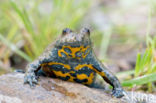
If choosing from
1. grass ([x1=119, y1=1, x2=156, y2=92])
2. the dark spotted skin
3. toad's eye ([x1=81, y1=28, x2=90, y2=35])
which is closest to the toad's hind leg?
the dark spotted skin

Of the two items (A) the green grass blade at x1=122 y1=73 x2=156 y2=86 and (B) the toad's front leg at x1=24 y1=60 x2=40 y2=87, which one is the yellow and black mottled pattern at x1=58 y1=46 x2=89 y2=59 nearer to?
(B) the toad's front leg at x1=24 y1=60 x2=40 y2=87

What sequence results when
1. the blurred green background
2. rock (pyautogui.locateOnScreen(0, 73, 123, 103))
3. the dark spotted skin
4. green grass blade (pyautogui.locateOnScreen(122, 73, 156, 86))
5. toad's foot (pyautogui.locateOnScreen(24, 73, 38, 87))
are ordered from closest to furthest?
1. rock (pyautogui.locateOnScreen(0, 73, 123, 103))
2. toad's foot (pyautogui.locateOnScreen(24, 73, 38, 87))
3. the dark spotted skin
4. green grass blade (pyautogui.locateOnScreen(122, 73, 156, 86))
5. the blurred green background

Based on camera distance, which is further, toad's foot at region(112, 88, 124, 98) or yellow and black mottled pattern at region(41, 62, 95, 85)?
yellow and black mottled pattern at region(41, 62, 95, 85)

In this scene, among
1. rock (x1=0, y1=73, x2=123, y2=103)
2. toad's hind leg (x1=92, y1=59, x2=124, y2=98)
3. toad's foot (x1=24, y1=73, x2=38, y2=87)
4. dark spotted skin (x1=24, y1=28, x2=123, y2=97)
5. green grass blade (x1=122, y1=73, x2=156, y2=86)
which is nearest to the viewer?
rock (x1=0, y1=73, x2=123, y2=103)

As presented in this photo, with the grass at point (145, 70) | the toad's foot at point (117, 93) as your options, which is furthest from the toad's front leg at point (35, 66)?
the grass at point (145, 70)

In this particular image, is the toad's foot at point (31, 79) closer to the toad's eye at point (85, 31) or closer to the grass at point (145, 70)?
the toad's eye at point (85, 31)
